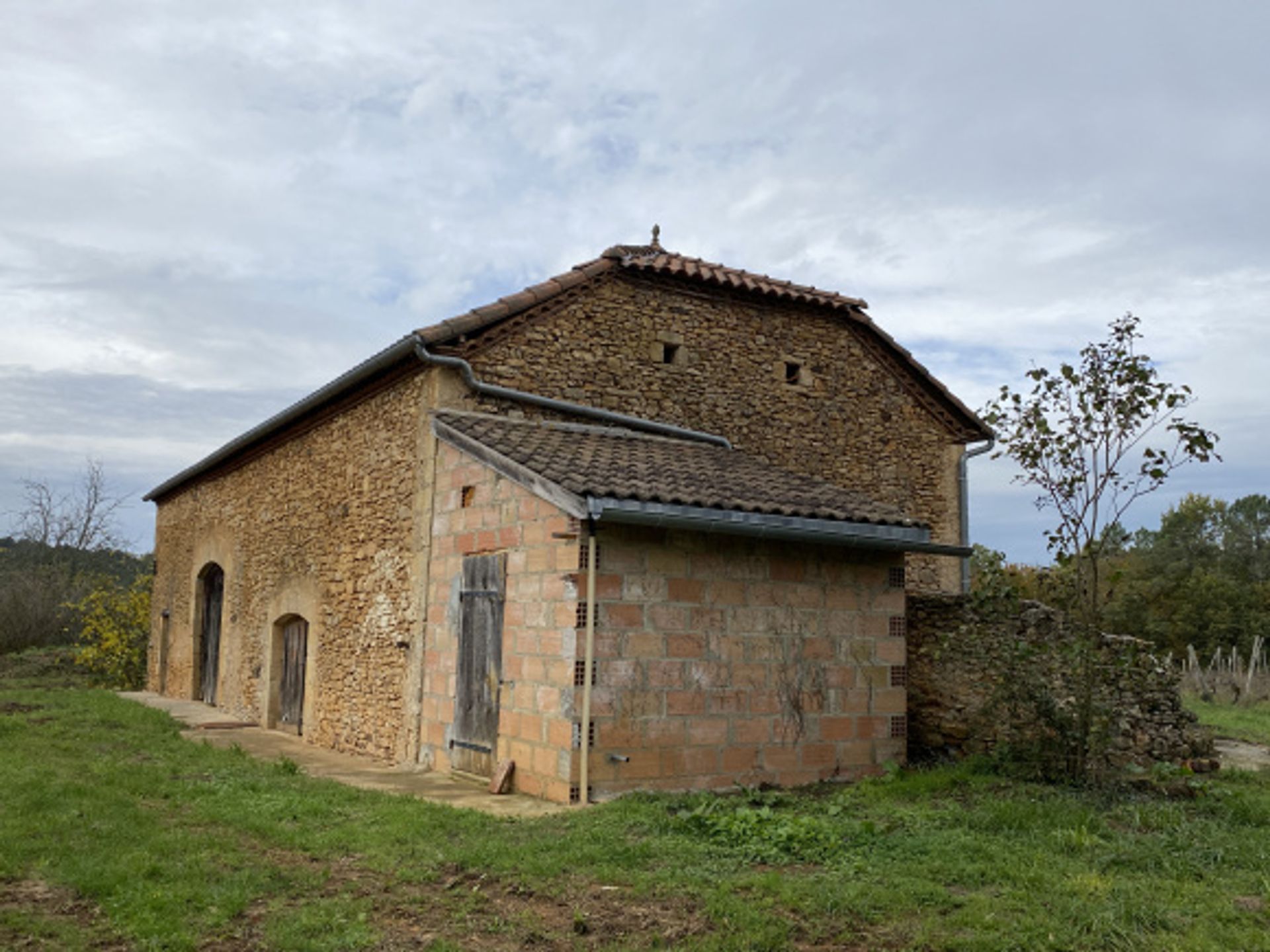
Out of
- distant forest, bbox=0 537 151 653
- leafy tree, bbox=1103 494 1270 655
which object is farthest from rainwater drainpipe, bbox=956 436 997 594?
distant forest, bbox=0 537 151 653

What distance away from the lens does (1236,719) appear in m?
15.8

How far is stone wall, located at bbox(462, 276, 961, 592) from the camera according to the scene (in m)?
11.1

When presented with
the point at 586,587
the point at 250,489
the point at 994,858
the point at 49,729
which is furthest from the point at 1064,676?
the point at 250,489

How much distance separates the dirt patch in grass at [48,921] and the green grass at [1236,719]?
12725 millimetres

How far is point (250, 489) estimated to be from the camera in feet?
50.9

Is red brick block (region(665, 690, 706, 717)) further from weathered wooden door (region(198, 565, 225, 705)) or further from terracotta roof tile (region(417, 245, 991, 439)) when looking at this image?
weathered wooden door (region(198, 565, 225, 705))

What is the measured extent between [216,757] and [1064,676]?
762 cm

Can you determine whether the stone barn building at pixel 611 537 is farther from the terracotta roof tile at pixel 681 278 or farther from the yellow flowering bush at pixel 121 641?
the yellow flowering bush at pixel 121 641

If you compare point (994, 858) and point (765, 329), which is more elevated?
A: point (765, 329)

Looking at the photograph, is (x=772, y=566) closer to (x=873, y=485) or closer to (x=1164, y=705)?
(x=1164, y=705)

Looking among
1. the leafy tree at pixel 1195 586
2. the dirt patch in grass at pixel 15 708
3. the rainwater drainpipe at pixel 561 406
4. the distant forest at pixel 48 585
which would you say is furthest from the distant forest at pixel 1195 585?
the distant forest at pixel 48 585

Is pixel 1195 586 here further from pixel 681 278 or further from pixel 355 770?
pixel 355 770

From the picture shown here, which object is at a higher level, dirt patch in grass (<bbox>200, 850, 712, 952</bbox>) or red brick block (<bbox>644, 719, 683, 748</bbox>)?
red brick block (<bbox>644, 719, 683, 748</bbox>)

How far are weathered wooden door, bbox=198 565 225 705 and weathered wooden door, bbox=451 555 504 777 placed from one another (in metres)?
8.99
